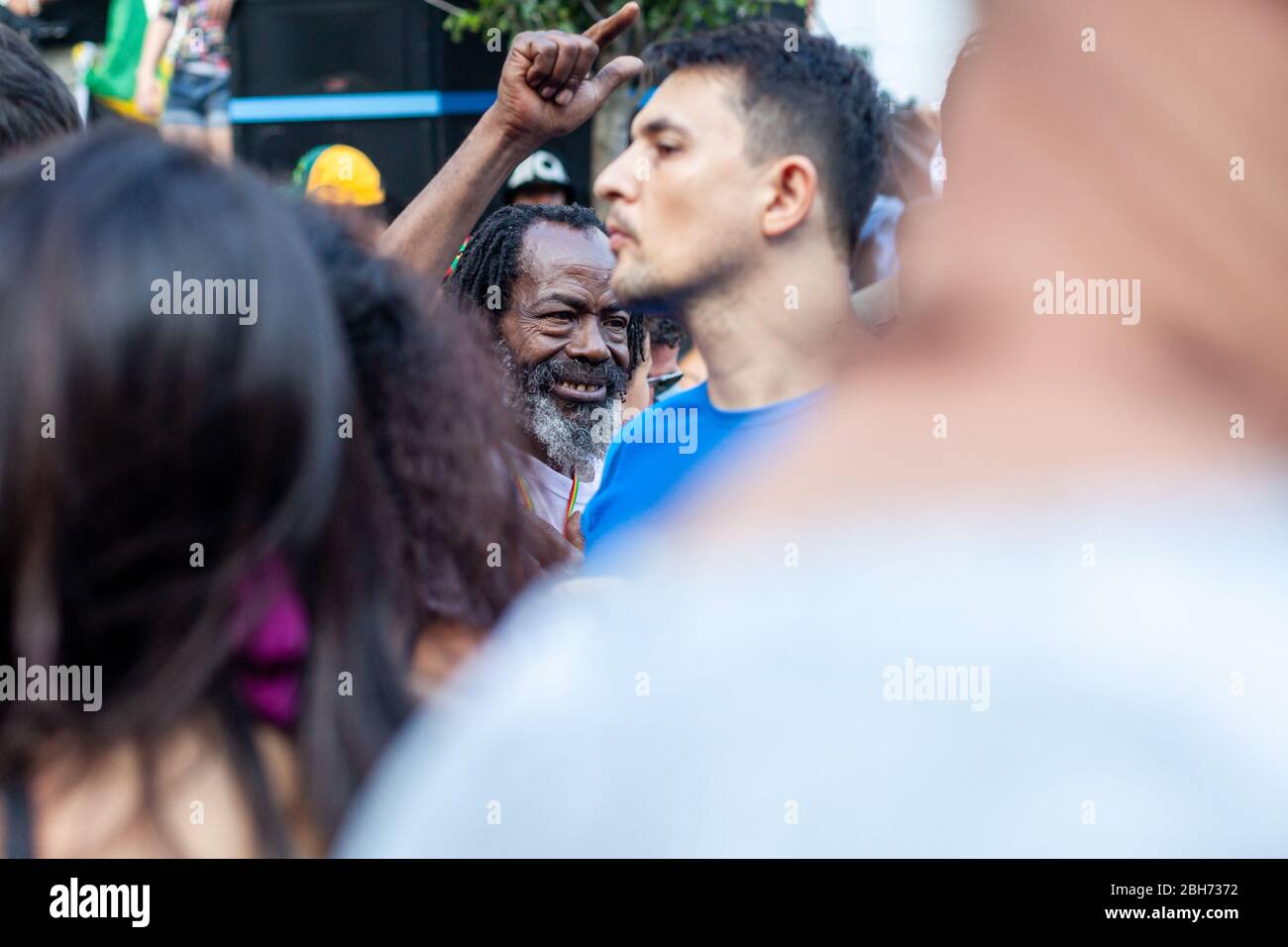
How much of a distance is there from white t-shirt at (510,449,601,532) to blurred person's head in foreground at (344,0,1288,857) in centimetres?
203

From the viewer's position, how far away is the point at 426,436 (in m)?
1.27

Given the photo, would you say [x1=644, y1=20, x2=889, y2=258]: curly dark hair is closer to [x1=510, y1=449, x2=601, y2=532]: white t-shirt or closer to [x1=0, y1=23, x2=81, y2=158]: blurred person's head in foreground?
[x1=0, y1=23, x2=81, y2=158]: blurred person's head in foreground

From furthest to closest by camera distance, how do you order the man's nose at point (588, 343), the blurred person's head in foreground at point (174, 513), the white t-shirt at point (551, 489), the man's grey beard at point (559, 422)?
the man's nose at point (588, 343) → the man's grey beard at point (559, 422) → the white t-shirt at point (551, 489) → the blurred person's head in foreground at point (174, 513)

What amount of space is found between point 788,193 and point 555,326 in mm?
1644

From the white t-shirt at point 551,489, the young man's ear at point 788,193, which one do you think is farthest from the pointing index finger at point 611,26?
the white t-shirt at point 551,489

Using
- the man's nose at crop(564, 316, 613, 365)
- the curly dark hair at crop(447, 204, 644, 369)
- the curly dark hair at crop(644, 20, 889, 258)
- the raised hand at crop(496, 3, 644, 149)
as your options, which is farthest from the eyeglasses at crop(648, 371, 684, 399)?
the curly dark hair at crop(644, 20, 889, 258)

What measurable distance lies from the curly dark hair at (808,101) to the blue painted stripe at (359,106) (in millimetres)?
7327

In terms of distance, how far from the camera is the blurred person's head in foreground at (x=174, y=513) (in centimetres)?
103

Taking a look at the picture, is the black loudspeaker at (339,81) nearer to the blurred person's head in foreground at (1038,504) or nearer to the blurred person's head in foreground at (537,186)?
the blurred person's head in foreground at (537,186)

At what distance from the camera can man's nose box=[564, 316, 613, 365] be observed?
3566mm

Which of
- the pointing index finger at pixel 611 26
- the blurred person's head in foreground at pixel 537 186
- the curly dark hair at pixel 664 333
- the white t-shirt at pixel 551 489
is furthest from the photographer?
the blurred person's head in foreground at pixel 537 186

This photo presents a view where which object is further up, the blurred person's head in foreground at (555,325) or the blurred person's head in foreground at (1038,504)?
the blurred person's head in foreground at (555,325)
